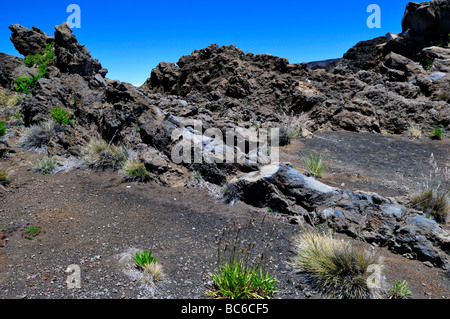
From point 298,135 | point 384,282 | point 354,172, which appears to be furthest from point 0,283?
point 298,135

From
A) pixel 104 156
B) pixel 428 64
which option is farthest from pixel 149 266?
pixel 428 64

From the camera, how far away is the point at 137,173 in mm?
5836

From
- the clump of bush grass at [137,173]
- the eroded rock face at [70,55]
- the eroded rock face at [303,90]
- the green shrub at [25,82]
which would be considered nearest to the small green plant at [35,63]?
the green shrub at [25,82]

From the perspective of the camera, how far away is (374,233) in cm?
395

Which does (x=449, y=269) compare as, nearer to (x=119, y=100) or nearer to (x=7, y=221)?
(x=7, y=221)

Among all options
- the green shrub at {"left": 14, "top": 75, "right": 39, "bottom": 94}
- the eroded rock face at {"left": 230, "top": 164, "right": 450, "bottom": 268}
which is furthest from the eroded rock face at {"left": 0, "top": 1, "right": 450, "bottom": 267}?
the green shrub at {"left": 14, "top": 75, "right": 39, "bottom": 94}

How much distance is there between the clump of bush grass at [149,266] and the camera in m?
3.11

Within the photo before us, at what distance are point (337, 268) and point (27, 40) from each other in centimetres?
1517

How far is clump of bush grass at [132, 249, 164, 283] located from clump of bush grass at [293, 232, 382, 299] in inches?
65.2

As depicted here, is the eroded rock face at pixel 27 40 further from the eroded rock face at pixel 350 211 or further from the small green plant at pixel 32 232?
the eroded rock face at pixel 350 211

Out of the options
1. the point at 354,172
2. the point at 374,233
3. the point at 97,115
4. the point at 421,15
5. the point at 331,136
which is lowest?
the point at 374,233

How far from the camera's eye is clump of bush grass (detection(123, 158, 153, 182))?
584cm

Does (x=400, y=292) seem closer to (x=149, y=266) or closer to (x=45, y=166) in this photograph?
(x=149, y=266)
